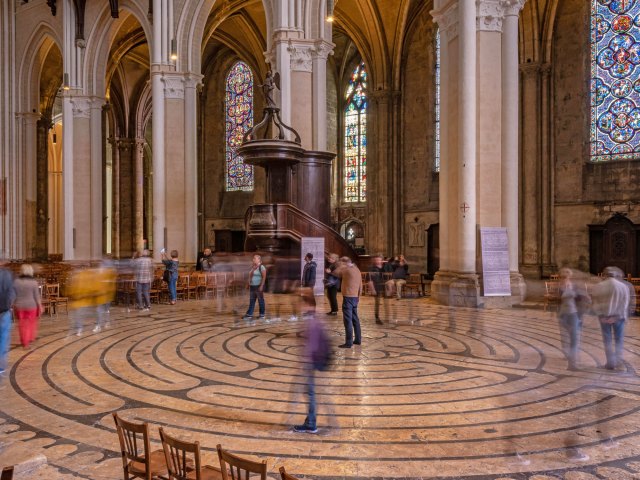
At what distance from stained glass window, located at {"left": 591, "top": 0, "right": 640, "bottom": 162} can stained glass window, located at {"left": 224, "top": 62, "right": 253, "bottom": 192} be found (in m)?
18.3

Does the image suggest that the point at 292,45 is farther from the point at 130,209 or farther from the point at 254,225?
the point at 130,209

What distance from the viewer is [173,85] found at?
20047mm

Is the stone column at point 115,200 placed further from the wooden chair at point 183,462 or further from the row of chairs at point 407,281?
the wooden chair at point 183,462

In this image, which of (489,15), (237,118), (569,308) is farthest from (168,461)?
(237,118)

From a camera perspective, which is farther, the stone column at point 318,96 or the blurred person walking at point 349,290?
the stone column at point 318,96

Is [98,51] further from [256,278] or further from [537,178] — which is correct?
[537,178]

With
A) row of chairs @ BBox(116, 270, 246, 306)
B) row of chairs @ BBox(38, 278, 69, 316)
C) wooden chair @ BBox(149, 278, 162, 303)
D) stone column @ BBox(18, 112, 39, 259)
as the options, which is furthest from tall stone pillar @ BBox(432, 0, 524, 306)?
stone column @ BBox(18, 112, 39, 259)

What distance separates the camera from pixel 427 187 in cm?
2433

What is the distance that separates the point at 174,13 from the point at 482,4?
40.3 feet

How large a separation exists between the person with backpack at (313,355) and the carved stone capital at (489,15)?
10.9 meters

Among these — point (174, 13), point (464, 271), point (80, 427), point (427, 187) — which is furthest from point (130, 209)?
point (80, 427)

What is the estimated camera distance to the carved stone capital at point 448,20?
13.4 metres

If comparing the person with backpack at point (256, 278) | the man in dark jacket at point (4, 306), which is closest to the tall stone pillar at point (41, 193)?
the person with backpack at point (256, 278)

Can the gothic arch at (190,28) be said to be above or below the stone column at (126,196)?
above
